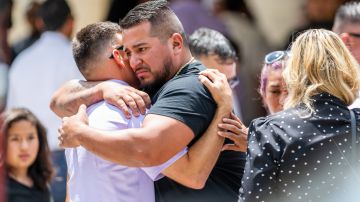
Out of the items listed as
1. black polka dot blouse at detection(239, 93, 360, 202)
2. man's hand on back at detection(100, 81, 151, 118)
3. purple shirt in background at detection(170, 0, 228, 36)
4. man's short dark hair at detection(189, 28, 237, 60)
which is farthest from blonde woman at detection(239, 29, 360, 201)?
purple shirt in background at detection(170, 0, 228, 36)

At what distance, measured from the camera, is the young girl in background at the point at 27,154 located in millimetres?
6207

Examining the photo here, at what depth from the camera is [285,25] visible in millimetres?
7645

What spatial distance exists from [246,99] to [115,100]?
3.34 meters

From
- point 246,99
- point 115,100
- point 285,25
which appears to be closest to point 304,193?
point 115,100

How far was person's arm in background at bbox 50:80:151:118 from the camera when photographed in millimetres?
3969

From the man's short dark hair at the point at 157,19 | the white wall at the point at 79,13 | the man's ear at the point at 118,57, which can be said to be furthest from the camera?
the white wall at the point at 79,13

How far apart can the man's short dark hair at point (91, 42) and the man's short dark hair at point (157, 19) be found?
0.13m

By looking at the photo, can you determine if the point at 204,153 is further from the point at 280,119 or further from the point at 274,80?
Result: the point at 274,80

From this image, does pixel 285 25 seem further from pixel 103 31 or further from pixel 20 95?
pixel 103 31

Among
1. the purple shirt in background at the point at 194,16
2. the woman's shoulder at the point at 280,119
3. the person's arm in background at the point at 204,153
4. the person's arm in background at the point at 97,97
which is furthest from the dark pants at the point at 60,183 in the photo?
the woman's shoulder at the point at 280,119

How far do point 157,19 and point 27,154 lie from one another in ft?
8.19

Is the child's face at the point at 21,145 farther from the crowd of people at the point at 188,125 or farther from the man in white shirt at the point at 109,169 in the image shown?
the man in white shirt at the point at 109,169

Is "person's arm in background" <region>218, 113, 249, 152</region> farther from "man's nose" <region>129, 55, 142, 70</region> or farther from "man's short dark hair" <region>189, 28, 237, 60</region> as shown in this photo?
"man's short dark hair" <region>189, 28, 237, 60</region>

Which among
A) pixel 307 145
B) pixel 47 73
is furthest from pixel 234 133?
pixel 47 73
